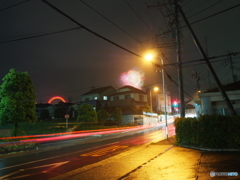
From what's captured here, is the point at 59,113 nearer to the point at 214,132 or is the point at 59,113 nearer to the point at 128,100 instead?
the point at 128,100

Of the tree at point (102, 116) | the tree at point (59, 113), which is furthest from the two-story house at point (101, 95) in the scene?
the tree at point (102, 116)

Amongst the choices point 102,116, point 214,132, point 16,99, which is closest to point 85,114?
point 102,116

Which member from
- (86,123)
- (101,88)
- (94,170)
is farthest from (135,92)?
(94,170)

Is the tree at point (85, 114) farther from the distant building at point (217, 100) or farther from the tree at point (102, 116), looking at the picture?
the distant building at point (217, 100)

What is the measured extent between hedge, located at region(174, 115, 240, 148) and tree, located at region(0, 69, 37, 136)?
14.8 m

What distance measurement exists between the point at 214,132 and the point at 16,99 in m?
17.1

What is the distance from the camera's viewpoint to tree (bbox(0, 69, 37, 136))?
18533 millimetres

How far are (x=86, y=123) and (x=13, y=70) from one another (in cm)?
1780

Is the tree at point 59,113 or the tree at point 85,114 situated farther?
the tree at point 59,113

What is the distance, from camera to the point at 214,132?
12.3 metres

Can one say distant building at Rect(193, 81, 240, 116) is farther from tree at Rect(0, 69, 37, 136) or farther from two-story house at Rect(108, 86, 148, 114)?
two-story house at Rect(108, 86, 148, 114)

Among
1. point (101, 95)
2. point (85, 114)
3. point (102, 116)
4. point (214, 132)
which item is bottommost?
point (214, 132)

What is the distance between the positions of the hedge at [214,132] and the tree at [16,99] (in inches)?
582

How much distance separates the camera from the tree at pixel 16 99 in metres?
18.5
